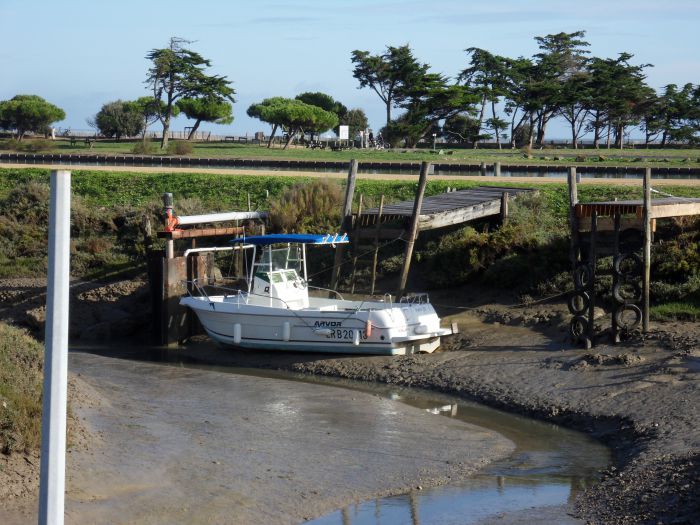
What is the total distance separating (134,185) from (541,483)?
91.5 feet

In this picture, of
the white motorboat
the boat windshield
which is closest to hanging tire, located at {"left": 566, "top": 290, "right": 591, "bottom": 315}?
the white motorboat

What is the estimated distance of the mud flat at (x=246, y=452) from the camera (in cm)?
1104

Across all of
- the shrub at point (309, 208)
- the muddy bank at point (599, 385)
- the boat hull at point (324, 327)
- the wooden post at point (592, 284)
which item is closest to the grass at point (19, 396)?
the muddy bank at point (599, 385)

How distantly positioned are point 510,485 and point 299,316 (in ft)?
30.3

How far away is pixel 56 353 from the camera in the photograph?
5715mm

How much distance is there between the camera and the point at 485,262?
24656 mm

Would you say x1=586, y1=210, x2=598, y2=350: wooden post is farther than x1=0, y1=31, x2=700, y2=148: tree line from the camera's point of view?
No

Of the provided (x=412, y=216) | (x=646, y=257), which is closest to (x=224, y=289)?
(x=412, y=216)

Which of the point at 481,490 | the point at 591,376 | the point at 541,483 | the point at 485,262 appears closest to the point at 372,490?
the point at 481,490

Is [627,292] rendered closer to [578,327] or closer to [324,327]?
[578,327]

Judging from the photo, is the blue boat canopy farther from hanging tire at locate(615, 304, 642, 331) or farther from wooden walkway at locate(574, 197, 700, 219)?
hanging tire at locate(615, 304, 642, 331)

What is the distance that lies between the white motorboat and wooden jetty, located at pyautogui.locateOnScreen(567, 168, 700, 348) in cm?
284

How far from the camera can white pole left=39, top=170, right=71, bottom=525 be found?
5.62m

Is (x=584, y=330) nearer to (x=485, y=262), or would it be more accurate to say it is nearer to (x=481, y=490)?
(x=485, y=262)
